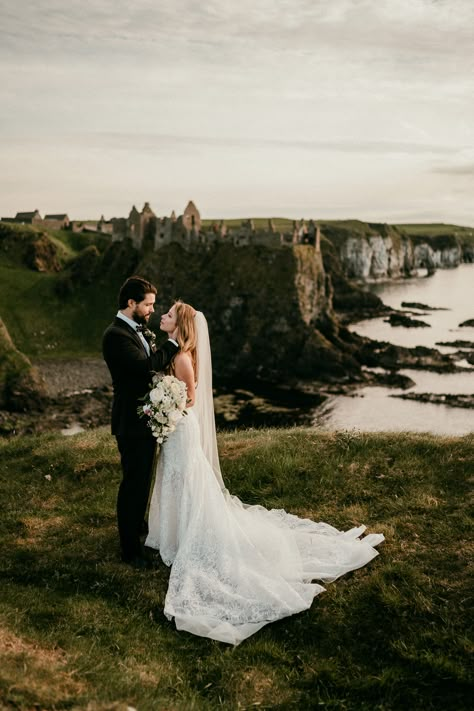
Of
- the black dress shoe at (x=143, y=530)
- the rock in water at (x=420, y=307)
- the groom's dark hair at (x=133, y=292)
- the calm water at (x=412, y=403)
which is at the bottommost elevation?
the calm water at (x=412, y=403)

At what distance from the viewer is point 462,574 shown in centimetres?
798

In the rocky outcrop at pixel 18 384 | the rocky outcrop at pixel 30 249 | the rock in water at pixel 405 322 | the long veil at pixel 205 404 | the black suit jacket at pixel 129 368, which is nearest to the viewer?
the black suit jacket at pixel 129 368

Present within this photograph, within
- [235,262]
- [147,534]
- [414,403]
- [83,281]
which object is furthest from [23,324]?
[147,534]

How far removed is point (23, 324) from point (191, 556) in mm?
72727

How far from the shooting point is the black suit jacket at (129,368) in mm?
8375

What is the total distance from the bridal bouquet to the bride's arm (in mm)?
402

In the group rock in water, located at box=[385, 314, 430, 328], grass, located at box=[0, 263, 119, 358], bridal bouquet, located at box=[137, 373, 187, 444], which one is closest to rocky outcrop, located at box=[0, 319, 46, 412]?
grass, located at box=[0, 263, 119, 358]

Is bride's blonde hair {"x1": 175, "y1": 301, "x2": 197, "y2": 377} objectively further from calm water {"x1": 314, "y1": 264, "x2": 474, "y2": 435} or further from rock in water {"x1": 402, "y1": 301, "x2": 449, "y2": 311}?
rock in water {"x1": 402, "y1": 301, "x2": 449, "y2": 311}

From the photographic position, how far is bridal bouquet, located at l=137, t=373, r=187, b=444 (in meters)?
8.25

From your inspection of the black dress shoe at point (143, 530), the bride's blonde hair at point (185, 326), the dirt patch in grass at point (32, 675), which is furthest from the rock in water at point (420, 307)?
the dirt patch in grass at point (32, 675)

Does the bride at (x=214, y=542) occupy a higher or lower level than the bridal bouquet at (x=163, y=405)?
lower

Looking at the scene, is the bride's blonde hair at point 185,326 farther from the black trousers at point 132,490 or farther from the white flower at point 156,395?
the black trousers at point 132,490

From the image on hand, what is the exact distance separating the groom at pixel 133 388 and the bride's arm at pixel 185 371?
232 mm

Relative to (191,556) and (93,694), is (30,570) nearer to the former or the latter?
(191,556)
